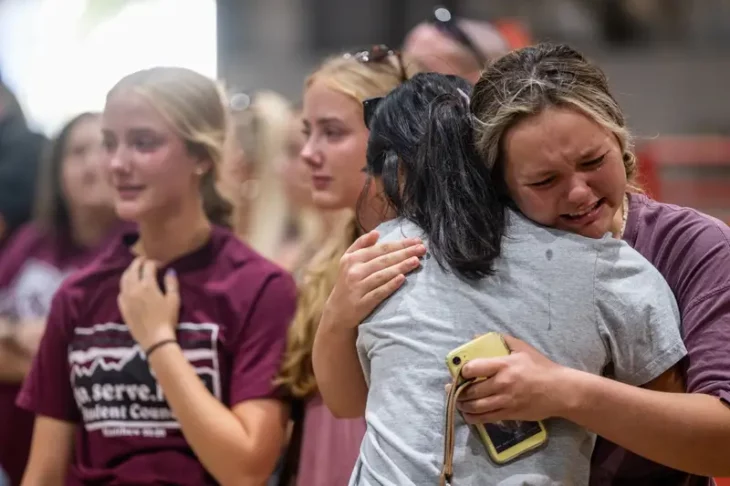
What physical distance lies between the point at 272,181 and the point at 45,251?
0.61 metres

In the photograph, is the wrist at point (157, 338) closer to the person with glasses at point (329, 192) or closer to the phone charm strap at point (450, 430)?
the person with glasses at point (329, 192)

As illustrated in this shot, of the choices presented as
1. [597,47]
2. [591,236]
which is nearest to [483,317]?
[591,236]

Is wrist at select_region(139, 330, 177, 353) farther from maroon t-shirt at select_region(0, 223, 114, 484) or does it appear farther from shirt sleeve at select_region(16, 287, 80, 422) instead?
maroon t-shirt at select_region(0, 223, 114, 484)

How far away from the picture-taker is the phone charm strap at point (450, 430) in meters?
1.27

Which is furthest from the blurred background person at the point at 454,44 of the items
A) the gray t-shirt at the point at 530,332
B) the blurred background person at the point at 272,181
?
the gray t-shirt at the point at 530,332

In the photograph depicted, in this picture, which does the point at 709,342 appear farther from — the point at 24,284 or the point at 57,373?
the point at 24,284

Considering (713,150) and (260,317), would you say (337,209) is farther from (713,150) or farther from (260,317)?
(713,150)

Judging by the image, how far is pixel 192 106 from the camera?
1955mm

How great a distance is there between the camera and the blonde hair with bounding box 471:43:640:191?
4.35 ft

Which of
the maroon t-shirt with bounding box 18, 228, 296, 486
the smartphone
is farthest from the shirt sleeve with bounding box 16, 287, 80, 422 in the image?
the smartphone

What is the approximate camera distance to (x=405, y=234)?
1438mm

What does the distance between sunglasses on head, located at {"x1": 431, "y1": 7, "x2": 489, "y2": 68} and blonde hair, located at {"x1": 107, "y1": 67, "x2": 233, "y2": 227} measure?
636 mm

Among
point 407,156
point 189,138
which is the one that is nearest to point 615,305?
point 407,156

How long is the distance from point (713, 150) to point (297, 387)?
170 inches
